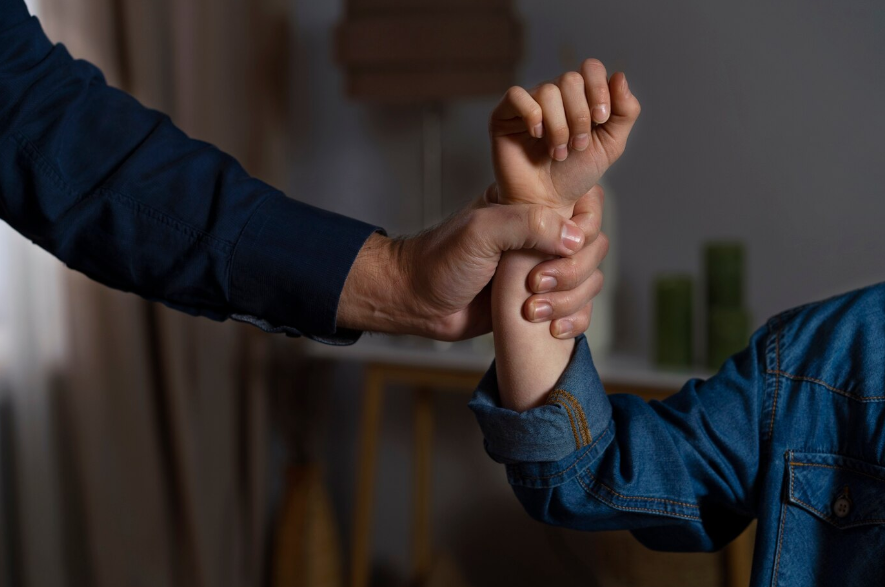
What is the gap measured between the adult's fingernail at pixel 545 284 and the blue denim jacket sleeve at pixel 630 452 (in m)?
0.08

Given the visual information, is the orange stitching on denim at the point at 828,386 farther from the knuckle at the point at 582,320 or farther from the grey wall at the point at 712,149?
the grey wall at the point at 712,149

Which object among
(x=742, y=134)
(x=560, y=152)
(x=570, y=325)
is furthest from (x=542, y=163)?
(x=742, y=134)

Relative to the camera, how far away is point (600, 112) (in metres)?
0.76

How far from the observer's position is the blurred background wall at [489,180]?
1.77 metres

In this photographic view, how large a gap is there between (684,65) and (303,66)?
1.10 m

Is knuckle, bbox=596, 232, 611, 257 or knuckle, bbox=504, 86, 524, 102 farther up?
knuckle, bbox=504, 86, 524, 102

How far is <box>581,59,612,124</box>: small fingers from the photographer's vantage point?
2.48 ft

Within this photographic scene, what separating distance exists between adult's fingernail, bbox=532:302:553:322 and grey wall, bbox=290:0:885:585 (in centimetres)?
113

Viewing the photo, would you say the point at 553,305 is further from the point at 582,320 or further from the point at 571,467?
the point at 571,467

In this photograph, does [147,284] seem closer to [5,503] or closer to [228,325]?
[5,503]

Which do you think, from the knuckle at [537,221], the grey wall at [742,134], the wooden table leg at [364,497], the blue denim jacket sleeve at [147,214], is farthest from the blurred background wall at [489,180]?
the knuckle at [537,221]

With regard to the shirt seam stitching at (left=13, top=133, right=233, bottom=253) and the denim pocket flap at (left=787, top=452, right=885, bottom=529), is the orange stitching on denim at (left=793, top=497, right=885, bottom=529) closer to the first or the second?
the denim pocket flap at (left=787, top=452, right=885, bottom=529)

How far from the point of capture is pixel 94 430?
1.81 m

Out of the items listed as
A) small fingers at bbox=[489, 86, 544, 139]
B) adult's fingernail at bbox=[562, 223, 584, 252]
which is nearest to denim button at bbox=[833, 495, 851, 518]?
adult's fingernail at bbox=[562, 223, 584, 252]
